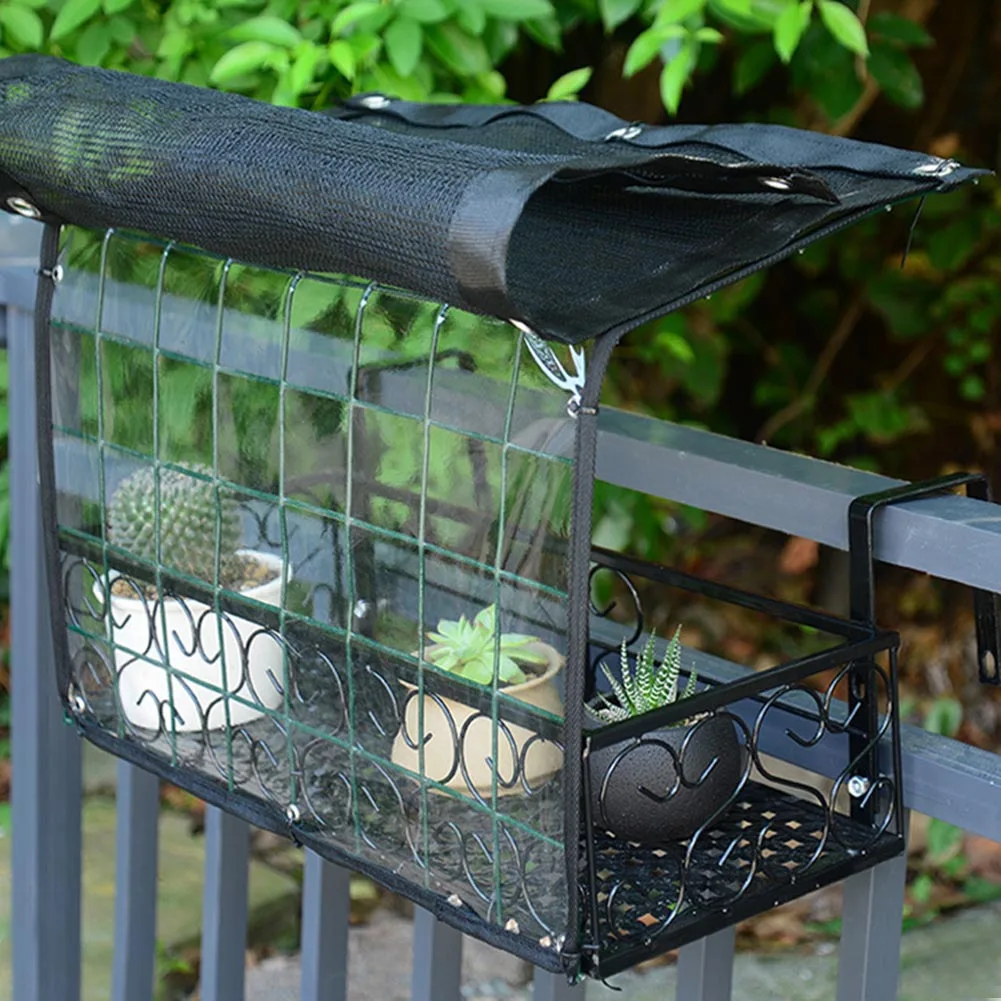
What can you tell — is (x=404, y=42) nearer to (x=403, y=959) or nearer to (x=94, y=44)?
(x=94, y=44)

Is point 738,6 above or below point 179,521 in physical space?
above

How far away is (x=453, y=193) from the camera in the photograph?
0.81 m

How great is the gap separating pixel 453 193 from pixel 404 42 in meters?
A: 1.08

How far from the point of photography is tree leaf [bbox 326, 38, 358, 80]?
1745 millimetres

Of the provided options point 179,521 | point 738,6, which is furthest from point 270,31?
point 179,521

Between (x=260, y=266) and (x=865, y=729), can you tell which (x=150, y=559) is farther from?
(x=865, y=729)

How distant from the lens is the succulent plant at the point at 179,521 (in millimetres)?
1086

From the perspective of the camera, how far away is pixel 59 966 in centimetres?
166

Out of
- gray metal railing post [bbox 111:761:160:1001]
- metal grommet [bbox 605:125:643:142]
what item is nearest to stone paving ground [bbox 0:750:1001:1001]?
gray metal railing post [bbox 111:761:160:1001]

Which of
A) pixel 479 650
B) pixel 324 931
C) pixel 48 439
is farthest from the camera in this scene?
pixel 324 931

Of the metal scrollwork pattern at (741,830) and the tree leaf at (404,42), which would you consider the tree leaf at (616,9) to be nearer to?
the tree leaf at (404,42)

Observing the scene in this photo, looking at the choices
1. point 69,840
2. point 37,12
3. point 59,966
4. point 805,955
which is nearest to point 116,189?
point 69,840

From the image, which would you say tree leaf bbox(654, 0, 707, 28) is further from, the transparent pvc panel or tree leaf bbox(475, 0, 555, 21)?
the transparent pvc panel

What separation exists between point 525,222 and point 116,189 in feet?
0.92
